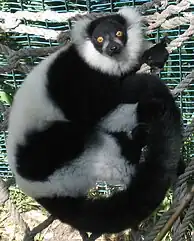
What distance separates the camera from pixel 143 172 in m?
1.73

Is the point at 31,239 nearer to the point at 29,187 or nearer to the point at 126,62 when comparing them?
the point at 29,187

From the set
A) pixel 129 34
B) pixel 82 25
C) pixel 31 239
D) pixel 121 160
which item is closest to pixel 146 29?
pixel 129 34

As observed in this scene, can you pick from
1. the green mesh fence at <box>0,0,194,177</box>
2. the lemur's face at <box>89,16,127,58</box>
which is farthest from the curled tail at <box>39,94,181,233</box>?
the green mesh fence at <box>0,0,194,177</box>

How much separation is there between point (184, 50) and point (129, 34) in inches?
31.8

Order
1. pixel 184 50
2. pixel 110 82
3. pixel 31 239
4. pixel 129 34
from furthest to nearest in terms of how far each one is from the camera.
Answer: pixel 184 50 < pixel 129 34 < pixel 110 82 < pixel 31 239

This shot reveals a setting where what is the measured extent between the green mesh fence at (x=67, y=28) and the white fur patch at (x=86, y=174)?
0.85 m

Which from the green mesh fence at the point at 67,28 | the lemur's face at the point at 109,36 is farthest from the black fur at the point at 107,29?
the green mesh fence at the point at 67,28

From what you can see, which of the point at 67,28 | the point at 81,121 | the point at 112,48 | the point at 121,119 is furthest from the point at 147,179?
the point at 67,28

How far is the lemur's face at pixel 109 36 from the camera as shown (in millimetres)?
2385

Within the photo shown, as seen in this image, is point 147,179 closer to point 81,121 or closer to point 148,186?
point 148,186

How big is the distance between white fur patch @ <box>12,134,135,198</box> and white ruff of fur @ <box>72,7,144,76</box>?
0.36 metres

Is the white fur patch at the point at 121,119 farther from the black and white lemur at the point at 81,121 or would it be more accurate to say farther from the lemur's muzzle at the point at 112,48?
the lemur's muzzle at the point at 112,48

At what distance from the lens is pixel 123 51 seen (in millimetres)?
2449

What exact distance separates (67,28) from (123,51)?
80 centimetres
